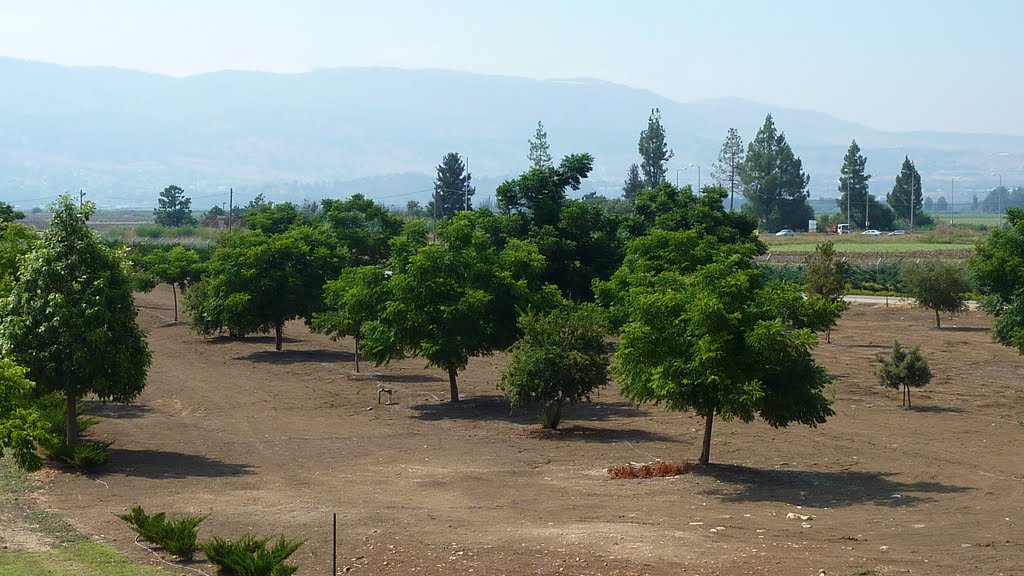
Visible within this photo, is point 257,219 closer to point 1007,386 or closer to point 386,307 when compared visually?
point 386,307

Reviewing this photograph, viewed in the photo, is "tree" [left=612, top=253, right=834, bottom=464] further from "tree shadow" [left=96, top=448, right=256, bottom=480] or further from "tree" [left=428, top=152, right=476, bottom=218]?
"tree" [left=428, top=152, right=476, bottom=218]

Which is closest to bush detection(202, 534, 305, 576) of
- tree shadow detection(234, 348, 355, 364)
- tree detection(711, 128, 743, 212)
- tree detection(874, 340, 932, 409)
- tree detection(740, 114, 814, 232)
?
tree detection(874, 340, 932, 409)

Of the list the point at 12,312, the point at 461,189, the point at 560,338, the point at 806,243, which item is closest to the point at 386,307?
the point at 560,338

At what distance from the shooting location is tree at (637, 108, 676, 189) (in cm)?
15550

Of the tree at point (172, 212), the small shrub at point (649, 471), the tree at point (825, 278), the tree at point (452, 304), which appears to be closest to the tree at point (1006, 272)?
the tree at point (452, 304)

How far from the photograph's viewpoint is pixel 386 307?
37.0 metres

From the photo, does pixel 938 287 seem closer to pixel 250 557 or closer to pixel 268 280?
pixel 268 280

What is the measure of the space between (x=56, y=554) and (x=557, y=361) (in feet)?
50.5

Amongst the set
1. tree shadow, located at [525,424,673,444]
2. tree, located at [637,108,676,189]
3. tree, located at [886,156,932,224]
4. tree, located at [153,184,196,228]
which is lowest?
tree shadow, located at [525,424,673,444]

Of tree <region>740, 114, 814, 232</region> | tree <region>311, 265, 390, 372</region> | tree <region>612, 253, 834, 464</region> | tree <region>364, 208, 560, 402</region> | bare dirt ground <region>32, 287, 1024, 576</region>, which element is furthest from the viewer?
tree <region>740, 114, 814, 232</region>

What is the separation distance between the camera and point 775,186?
15650 cm

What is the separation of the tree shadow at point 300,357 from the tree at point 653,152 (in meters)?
107

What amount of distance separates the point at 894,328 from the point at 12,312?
5029 centimetres

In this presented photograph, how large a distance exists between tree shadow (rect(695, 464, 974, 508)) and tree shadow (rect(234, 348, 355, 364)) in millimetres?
26416
